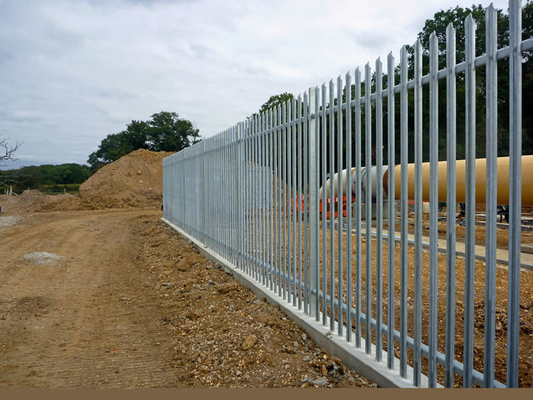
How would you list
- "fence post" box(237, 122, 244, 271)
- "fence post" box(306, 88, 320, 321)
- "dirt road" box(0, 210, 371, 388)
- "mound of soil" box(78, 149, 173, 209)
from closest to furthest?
"dirt road" box(0, 210, 371, 388) < "fence post" box(306, 88, 320, 321) < "fence post" box(237, 122, 244, 271) < "mound of soil" box(78, 149, 173, 209)

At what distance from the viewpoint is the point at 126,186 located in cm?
3084

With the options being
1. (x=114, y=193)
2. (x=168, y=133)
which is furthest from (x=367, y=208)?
(x=168, y=133)

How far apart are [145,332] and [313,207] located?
2483 mm

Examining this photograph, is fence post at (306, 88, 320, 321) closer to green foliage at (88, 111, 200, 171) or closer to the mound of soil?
the mound of soil

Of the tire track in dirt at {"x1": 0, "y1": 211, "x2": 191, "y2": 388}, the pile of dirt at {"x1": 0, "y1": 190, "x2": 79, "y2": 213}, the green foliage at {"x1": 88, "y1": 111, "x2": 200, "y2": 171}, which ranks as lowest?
the tire track in dirt at {"x1": 0, "y1": 211, "x2": 191, "y2": 388}

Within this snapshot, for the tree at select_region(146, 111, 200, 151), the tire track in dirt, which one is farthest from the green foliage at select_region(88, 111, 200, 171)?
the tire track in dirt

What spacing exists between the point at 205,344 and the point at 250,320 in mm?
631

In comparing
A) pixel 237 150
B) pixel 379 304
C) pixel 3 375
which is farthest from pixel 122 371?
pixel 237 150

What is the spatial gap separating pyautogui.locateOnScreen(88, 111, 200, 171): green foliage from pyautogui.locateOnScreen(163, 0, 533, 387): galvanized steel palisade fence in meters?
49.8

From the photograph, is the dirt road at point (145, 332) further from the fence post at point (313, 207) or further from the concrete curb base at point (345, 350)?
the fence post at point (313, 207)

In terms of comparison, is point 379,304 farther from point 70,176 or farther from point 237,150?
point 70,176

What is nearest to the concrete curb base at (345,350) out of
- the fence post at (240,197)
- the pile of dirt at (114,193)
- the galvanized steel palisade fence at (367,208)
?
the galvanized steel palisade fence at (367,208)

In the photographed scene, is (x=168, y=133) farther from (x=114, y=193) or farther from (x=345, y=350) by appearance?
(x=345, y=350)

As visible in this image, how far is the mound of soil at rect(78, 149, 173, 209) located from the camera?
2931cm
